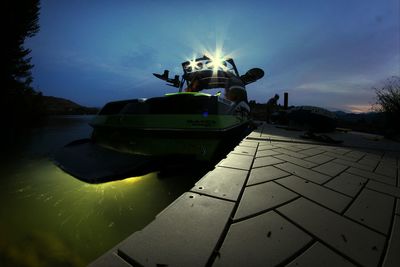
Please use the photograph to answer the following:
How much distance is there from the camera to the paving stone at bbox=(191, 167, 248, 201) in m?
1.43

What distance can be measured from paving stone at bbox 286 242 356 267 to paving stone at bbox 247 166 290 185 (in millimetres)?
851

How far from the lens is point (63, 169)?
14.0 feet

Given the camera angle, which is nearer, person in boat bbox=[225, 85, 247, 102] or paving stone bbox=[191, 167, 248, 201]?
paving stone bbox=[191, 167, 248, 201]

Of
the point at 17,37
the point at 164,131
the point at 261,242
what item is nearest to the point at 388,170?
the point at 261,242

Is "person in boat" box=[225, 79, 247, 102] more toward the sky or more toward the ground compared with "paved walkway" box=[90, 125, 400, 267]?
more toward the sky

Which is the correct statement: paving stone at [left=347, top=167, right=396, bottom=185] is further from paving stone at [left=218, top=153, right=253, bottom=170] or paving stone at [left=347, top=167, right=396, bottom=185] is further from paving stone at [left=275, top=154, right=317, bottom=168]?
paving stone at [left=218, top=153, right=253, bottom=170]

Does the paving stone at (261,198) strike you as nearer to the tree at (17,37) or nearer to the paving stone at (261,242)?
the paving stone at (261,242)

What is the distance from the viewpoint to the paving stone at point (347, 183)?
159cm

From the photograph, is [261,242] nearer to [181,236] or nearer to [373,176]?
[181,236]

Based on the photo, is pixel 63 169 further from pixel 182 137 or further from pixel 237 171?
pixel 237 171

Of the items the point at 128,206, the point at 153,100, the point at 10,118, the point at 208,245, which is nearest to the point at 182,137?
the point at 153,100

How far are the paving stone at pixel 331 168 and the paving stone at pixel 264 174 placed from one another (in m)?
0.59

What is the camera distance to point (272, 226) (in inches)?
40.7

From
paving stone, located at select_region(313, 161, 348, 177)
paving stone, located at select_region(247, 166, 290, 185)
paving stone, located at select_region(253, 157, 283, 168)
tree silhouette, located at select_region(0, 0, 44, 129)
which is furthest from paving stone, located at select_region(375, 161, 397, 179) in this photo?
tree silhouette, located at select_region(0, 0, 44, 129)
